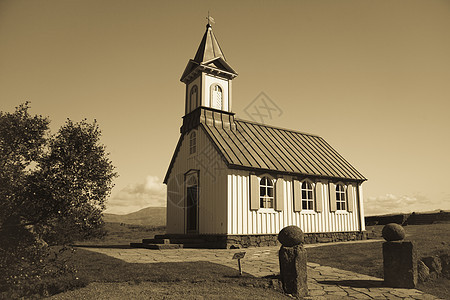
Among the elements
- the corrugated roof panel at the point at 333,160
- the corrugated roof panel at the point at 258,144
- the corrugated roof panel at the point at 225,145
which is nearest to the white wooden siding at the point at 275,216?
the corrugated roof panel at the point at 225,145

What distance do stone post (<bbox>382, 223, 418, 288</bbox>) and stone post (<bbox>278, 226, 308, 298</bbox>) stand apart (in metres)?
2.68

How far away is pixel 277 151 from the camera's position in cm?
1892

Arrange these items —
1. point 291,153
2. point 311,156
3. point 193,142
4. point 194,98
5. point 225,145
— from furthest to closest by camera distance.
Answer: point 311,156
point 291,153
point 194,98
point 193,142
point 225,145

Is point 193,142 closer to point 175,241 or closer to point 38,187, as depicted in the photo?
point 175,241

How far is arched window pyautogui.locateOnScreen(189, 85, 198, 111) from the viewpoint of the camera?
749 inches

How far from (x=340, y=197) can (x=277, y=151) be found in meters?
4.64

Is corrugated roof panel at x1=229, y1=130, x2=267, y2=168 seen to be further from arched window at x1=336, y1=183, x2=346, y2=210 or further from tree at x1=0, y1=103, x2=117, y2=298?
tree at x1=0, y1=103, x2=117, y2=298

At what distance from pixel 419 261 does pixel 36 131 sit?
1129 cm

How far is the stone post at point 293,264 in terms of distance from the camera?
7820 millimetres

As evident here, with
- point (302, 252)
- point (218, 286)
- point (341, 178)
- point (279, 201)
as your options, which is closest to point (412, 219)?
point (341, 178)

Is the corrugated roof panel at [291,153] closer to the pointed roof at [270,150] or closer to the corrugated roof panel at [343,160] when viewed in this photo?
the pointed roof at [270,150]

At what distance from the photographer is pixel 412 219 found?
24.8m

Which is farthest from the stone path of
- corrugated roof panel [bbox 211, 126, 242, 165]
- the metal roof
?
the metal roof

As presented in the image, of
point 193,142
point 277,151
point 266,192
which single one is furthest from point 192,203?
point 277,151
